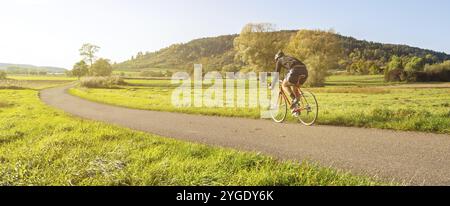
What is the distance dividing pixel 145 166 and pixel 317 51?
5712cm

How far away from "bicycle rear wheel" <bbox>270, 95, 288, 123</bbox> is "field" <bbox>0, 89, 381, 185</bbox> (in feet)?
16.0

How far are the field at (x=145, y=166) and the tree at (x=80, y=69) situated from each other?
93817mm

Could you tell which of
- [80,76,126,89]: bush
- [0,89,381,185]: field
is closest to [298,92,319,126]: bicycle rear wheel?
[0,89,381,185]: field

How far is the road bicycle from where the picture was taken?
10.4 metres

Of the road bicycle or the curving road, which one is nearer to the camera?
the curving road

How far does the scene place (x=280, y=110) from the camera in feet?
37.3

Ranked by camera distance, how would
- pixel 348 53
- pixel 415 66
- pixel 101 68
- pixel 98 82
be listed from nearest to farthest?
pixel 98 82 → pixel 415 66 → pixel 101 68 → pixel 348 53

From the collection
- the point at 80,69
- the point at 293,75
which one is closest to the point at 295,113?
the point at 293,75

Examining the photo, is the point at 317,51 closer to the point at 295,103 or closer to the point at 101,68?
the point at 295,103

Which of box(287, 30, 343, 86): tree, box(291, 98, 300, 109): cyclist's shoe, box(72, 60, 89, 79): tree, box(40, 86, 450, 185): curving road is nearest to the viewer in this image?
box(40, 86, 450, 185): curving road

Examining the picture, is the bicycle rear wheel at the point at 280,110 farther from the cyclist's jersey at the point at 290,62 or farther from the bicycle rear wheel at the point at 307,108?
the cyclist's jersey at the point at 290,62

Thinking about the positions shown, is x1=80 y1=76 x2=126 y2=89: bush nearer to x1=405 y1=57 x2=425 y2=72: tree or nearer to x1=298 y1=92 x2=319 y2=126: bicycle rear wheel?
x1=298 y1=92 x2=319 y2=126: bicycle rear wheel

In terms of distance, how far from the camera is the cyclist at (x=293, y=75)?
10062 mm

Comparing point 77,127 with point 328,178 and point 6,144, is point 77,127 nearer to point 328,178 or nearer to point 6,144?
point 6,144
